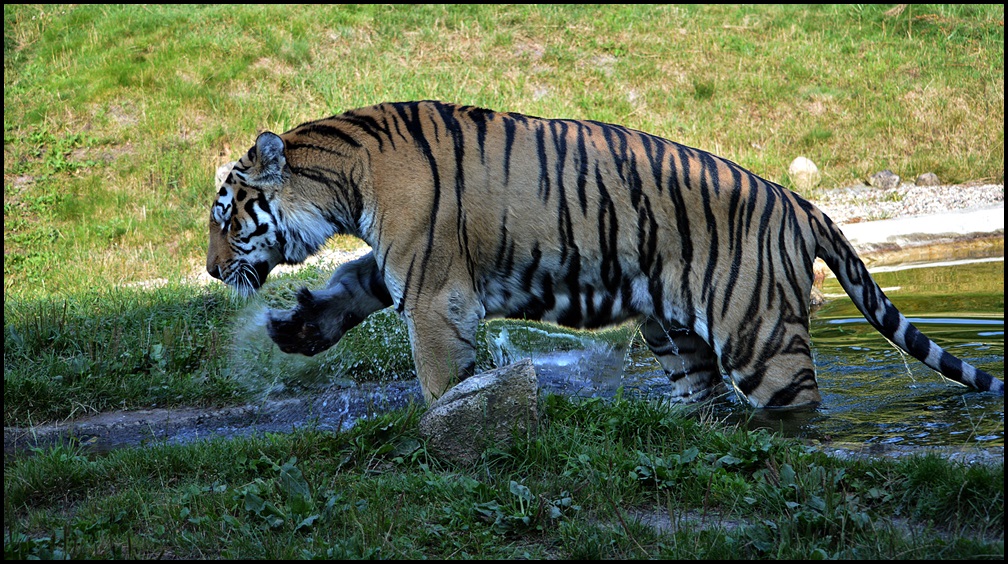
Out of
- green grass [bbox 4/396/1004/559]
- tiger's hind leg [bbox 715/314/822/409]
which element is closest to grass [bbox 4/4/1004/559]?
green grass [bbox 4/396/1004/559]

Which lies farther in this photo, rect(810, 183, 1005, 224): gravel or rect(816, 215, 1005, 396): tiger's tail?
rect(810, 183, 1005, 224): gravel

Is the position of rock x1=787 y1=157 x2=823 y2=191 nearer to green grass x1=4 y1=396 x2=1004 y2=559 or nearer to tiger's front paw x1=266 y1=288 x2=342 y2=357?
tiger's front paw x1=266 y1=288 x2=342 y2=357

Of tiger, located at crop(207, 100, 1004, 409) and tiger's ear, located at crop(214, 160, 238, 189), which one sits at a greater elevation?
tiger, located at crop(207, 100, 1004, 409)

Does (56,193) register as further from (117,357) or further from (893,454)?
(893,454)

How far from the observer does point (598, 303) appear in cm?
418

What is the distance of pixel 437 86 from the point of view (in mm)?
12273

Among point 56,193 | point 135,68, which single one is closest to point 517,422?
point 56,193

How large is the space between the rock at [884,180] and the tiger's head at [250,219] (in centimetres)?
875

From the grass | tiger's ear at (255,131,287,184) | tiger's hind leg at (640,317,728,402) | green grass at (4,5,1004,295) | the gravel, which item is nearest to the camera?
the grass

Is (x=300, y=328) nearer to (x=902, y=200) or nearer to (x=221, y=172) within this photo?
(x=221, y=172)

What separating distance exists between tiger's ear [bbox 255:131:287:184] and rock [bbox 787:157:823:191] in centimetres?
812

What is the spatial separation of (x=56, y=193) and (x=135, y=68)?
8.60 feet

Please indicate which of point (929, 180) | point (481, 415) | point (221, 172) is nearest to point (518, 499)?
point (481, 415)

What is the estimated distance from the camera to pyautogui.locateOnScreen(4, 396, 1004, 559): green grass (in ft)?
8.50
